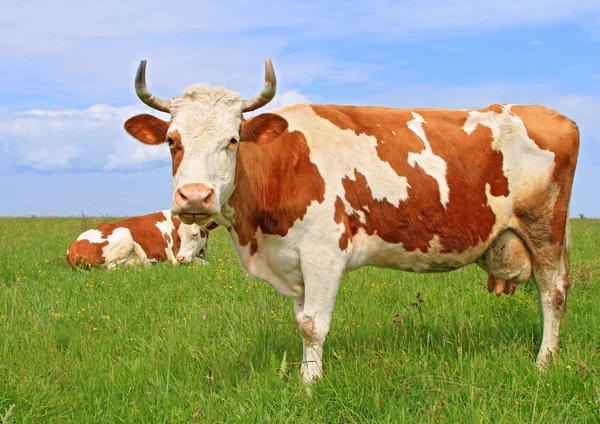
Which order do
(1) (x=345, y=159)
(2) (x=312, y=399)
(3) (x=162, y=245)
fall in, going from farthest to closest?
(3) (x=162, y=245) < (1) (x=345, y=159) < (2) (x=312, y=399)

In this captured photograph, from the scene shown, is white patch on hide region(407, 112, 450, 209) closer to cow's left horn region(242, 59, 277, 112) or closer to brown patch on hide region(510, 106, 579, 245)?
brown patch on hide region(510, 106, 579, 245)

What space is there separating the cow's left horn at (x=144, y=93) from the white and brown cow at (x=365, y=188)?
0.01m

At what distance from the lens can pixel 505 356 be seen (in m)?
5.71

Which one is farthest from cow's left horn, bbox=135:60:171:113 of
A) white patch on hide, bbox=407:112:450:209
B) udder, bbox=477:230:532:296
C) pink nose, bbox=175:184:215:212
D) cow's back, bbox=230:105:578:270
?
udder, bbox=477:230:532:296

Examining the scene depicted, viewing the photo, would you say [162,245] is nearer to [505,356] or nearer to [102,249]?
[102,249]

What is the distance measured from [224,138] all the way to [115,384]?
2402 mm

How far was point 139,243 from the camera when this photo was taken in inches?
542

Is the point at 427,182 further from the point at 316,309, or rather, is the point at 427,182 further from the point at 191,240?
the point at 191,240

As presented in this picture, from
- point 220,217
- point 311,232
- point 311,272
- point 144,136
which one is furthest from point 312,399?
point 144,136

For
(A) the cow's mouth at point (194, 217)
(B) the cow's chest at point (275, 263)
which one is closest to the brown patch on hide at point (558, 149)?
(B) the cow's chest at point (275, 263)

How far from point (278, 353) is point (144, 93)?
9.43ft

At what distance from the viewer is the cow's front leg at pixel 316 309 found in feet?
17.2

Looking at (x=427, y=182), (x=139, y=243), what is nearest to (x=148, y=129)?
(x=427, y=182)

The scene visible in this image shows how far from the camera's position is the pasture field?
4.66 meters
